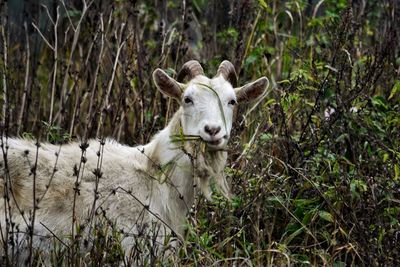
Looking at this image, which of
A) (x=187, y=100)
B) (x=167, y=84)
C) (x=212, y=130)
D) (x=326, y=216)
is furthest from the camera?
(x=167, y=84)

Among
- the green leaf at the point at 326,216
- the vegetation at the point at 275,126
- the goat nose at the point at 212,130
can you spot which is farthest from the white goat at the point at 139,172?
the green leaf at the point at 326,216

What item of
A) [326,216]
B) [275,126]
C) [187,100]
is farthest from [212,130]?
[275,126]

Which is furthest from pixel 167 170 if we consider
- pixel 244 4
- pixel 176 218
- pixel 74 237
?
pixel 244 4

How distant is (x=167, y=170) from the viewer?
7.10 m

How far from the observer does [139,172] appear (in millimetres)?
7117

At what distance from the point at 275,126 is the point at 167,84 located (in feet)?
3.17

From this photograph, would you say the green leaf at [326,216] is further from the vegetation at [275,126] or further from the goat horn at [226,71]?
the goat horn at [226,71]

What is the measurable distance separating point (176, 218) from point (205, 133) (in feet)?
2.50

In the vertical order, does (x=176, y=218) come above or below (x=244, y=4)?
below

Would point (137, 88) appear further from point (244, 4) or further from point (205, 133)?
point (205, 133)

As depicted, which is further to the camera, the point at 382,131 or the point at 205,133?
the point at 382,131

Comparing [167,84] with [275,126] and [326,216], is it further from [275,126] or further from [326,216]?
[326,216]

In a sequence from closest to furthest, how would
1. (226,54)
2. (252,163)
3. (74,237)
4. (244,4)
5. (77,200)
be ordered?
(74,237), (77,200), (252,163), (244,4), (226,54)

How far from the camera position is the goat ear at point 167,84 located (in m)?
7.30
